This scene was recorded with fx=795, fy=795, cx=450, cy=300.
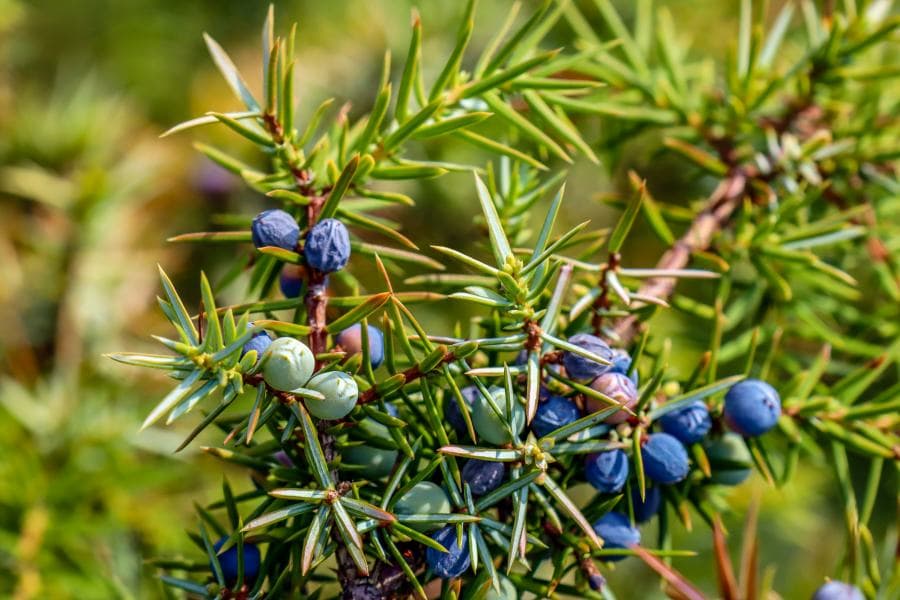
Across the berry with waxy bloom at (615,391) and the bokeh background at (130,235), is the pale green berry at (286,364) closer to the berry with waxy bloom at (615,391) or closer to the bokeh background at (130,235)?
the berry with waxy bloom at (615,391)

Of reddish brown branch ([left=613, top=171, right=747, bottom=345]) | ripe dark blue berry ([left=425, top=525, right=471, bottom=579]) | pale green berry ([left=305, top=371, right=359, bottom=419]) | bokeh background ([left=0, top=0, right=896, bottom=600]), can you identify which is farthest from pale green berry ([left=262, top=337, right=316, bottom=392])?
bokeh background ([left=0, top=0, right=896, bottom=600])

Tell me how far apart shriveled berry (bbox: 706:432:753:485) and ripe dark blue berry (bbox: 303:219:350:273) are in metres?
0.28

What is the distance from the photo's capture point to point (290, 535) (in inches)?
17.4

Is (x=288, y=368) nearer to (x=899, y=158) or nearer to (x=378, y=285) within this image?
(x=899, y=158)

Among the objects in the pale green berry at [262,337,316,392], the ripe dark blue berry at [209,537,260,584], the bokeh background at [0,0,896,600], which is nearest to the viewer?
the pale green berry at [262,337,316,392]

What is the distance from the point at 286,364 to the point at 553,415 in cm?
15

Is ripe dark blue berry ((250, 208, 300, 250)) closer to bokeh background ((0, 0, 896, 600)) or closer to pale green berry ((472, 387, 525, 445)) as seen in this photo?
pale green berry ((472, 387, 525, 445))

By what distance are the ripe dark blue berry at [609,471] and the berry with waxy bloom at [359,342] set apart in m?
0.14

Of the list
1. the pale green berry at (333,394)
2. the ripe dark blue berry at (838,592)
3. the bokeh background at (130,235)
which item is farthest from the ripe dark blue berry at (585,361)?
the bokeh background at (130,235)

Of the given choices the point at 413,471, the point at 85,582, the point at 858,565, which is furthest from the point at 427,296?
the point at 85,582

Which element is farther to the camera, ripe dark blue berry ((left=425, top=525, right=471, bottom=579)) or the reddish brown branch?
the reddish brown branch

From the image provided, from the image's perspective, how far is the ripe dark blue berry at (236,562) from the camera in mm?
478

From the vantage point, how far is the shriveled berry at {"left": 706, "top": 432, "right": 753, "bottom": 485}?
522mm

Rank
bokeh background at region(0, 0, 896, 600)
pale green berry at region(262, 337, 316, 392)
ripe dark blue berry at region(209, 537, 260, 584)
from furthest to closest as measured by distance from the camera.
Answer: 1. bokeh background at region(0, 0, 896, 600)
2. ripe dark blue berry at region(209, 537, 260, 584)
3. pale green berry at region(262, 337, 316, 392)
